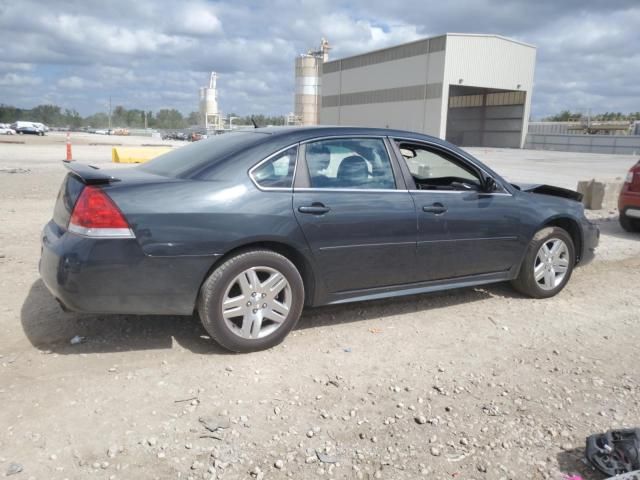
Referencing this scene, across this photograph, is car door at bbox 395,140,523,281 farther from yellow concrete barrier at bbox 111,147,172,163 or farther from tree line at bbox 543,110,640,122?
tree line at bbox 543,110,640,122

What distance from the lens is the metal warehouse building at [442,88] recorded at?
1975 inches

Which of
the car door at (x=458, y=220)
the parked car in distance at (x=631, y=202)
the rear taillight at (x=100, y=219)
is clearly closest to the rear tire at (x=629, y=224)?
the parked car in distance at (x=631, y=202)

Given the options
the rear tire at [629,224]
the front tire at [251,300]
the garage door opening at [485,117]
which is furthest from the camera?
the garage door opening at [485,117]

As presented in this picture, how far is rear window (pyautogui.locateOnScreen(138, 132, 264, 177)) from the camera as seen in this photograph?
376cm

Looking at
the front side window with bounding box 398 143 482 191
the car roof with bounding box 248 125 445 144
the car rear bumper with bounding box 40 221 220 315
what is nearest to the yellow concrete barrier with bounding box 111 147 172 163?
the front side window with bounding box 398 143 482 191

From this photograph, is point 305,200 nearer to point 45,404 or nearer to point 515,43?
point 45,404

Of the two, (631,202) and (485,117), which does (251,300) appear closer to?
(631,202)

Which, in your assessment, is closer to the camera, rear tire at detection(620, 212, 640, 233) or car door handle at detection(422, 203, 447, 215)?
car door handle at detection(422, 203, 447, 215)

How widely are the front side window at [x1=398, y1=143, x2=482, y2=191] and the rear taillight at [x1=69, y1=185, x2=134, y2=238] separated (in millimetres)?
2262

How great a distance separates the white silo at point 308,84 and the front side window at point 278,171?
259 feet

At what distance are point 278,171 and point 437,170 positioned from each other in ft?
6.24

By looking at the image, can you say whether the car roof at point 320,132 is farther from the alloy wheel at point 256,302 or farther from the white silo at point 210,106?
the white silo at point 210,106

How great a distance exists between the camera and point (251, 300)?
3.64 metres

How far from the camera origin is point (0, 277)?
5.09 meters
